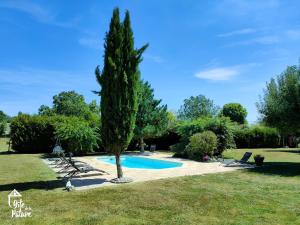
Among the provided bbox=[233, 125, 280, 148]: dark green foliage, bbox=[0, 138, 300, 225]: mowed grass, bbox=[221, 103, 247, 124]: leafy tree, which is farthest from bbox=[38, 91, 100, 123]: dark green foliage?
bbox=[0, 138, 300, 225]: mowed grass

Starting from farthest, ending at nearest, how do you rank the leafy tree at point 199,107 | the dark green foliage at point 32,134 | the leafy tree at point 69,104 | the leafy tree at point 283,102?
the leafy tree at point 199,107 → the leafy tree at point 69,104 → the dark green foliage at point 32,134 → the leafy tree at point 283,102

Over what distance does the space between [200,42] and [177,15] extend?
396cm

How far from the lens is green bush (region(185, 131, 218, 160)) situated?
63.1ft

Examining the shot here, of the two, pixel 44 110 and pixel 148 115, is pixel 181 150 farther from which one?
pixel 44 110

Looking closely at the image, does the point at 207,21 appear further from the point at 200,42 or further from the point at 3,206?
the point at 3,206

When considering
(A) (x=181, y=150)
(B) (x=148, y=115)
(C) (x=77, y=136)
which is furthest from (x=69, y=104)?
(A) (x=181, y=150)

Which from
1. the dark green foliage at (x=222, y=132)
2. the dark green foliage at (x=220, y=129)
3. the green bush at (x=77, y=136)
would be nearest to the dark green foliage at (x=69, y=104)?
the green bush at (x=77, y=136)

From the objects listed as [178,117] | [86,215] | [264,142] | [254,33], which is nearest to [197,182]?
[86,215]

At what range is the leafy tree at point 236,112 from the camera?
215 feet
